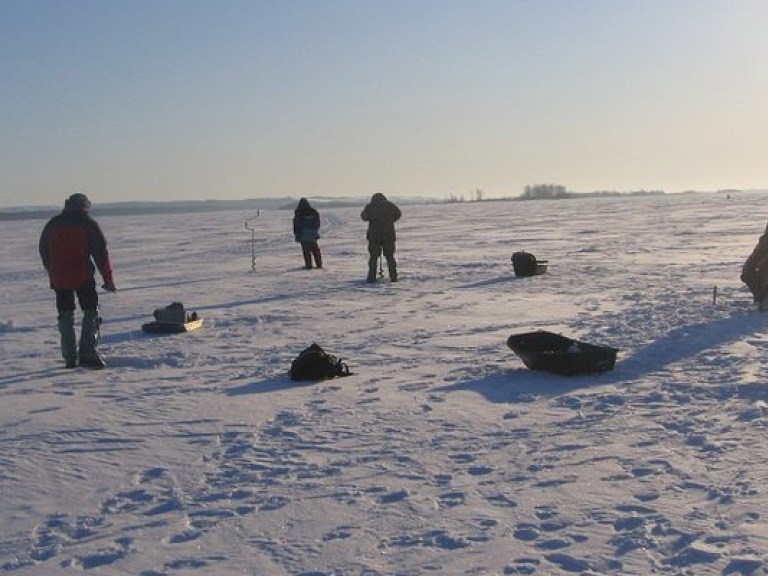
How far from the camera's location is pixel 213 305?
13.8 meters

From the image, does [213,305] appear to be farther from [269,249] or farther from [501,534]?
[269,249]

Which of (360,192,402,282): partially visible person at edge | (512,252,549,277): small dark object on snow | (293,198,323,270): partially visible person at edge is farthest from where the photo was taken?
(293,198,323,270): partially visible person at edge

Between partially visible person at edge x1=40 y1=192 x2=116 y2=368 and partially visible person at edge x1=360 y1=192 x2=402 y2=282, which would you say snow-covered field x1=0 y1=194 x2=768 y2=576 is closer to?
partially visible person at edge x1=40 y1=192 x2=116 y2=368

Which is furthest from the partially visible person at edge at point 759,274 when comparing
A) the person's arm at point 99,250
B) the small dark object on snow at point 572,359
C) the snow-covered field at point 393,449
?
the person's arm at point 99,250

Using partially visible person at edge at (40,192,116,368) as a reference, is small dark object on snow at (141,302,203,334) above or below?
below

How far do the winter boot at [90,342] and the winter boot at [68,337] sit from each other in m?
0.09

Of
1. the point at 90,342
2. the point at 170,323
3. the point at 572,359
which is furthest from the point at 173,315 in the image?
the point at 572,359

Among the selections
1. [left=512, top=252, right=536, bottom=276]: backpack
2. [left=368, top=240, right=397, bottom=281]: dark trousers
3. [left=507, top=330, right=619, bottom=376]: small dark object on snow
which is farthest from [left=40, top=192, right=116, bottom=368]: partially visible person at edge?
[left=512, top=252, right=536, bottom=276]: backpack

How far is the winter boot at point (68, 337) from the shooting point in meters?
8.45

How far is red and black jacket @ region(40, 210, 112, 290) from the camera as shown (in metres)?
8.38

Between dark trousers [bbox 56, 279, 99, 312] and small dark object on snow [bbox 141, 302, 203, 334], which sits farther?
small dark object on snow [bbox 141, 302, 203, 334]

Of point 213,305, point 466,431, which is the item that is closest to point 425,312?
point 213,305

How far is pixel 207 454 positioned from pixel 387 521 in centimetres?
166

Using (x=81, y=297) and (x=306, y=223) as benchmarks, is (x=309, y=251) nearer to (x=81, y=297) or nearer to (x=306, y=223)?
(x=306, y=223)
